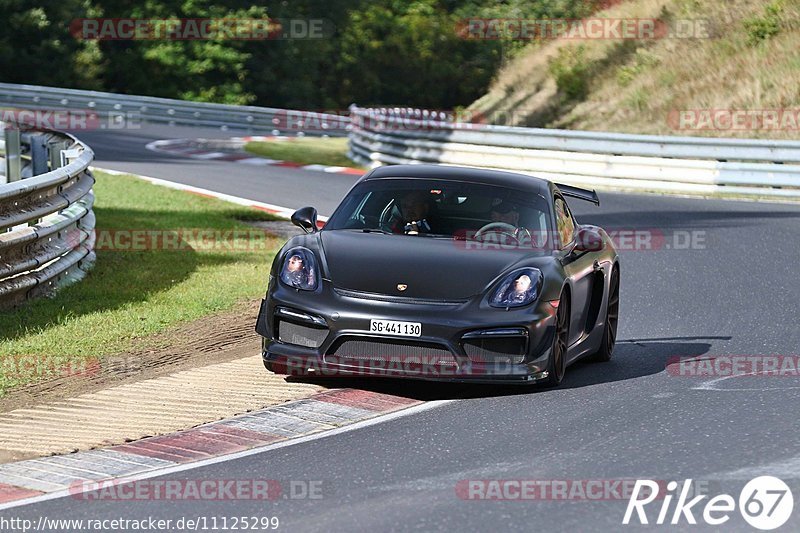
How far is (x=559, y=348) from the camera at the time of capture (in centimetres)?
866

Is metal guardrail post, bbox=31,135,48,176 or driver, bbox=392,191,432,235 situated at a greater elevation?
driver, bbox=392,191,432,235

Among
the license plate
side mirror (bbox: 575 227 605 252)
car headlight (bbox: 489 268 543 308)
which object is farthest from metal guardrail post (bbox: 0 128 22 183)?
car headlight (bbox: 489 268 543 308)

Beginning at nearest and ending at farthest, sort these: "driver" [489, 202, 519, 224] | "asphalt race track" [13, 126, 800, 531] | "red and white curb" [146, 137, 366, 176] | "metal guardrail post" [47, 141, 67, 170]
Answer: "asphalt race track" [13, 126, 800, 531], "driver" [489, 202, 519, 224], "metal guardrail post" [47, 141, 67, 170], "red and white curb" [146, 137, 366, 176]

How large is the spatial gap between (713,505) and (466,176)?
14.2 feet

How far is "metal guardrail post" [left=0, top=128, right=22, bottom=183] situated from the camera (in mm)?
15516

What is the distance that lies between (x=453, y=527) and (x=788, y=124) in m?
24.0

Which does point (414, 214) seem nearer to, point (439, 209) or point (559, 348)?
point (439, 209)

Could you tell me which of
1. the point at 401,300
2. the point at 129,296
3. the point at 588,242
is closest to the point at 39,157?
the point at 129,296

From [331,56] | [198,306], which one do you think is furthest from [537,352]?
[331,56]

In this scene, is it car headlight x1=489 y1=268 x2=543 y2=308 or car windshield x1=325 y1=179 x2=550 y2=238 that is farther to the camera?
car windshield x1=325 y1=179 x2=550 y2=238

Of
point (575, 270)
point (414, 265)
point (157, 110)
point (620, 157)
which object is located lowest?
point (157, 110)

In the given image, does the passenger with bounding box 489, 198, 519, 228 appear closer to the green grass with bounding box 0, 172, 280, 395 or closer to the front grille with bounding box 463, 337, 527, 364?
the front grille with bounding box 463, 337, 527, 364

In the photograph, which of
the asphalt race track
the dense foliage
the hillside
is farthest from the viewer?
the dense foliage

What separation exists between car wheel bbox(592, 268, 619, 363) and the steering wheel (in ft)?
3.53
